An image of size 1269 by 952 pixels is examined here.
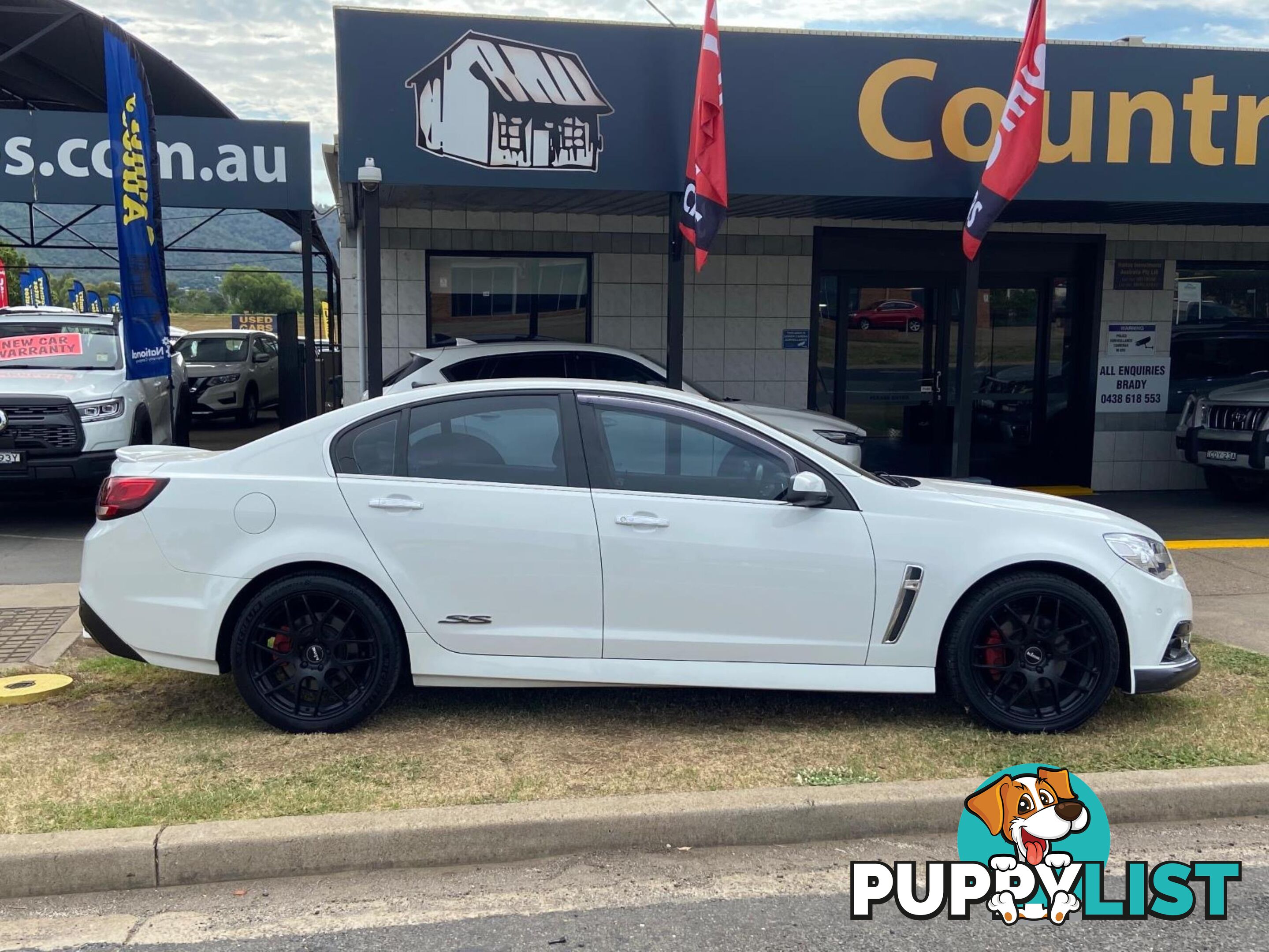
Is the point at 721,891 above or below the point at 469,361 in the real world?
below

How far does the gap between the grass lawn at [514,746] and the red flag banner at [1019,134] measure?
3252 mm

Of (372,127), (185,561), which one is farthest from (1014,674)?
(372,127)

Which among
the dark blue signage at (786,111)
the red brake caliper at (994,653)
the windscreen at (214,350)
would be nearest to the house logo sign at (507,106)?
the dark blue signage at (786,111)

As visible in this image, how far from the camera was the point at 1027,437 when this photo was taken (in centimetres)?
1260

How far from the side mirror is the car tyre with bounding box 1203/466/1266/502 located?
8296 millimetres

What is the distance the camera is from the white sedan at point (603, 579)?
492cm

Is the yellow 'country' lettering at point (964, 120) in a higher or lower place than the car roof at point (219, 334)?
higher

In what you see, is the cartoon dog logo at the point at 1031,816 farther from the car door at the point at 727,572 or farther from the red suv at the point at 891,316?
the red suv at the point at 891,316

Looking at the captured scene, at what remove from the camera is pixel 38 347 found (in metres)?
11.1

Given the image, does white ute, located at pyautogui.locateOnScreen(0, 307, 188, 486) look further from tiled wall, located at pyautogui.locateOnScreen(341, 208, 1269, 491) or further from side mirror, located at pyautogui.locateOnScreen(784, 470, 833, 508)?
side mirror, located at pyautogui.locateOnScreen(784, 470, 833, 508)

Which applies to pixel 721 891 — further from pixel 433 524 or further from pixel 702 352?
pixel 702 352

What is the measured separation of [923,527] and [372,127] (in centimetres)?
453

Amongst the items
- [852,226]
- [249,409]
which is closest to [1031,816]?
[852,226]

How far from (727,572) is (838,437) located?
14.5 ft
